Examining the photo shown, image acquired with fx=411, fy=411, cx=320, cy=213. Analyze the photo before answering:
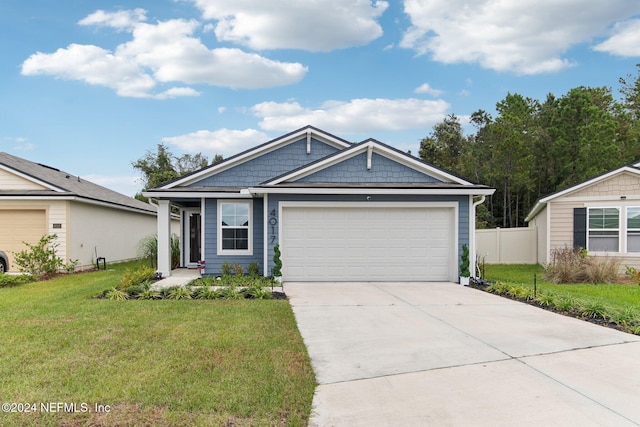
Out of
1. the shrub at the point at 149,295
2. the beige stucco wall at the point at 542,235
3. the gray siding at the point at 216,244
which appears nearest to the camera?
the shrub at the point at 149,295

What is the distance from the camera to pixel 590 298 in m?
8.97

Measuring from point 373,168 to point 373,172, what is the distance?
0.40 feet

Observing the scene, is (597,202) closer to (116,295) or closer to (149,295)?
(149,295)

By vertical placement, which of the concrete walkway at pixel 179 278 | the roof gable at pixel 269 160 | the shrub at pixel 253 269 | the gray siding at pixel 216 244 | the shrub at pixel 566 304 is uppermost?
the roof gable at pixel 269 160

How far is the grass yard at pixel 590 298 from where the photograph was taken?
6914mm

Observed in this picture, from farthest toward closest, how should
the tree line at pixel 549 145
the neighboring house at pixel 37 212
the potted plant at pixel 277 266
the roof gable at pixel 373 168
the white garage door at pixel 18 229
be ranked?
1. the tree line at pixel 549 145
2. the white garage door at pixel 18 229
3. the neighboring house at pixel 37 212
4. the roof gable at pixel 373 168
5. the potted plant at pixel 277 266

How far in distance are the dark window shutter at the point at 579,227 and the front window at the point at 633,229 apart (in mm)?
1236

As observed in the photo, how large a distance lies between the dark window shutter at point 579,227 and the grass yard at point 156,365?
37.8 feet

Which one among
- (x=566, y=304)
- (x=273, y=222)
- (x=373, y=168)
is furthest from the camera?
(x=373, y=168)

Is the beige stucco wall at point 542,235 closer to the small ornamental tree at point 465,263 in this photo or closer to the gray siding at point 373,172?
the small ornamental tree at point 465,263

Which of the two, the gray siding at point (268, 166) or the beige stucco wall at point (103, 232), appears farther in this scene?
the beige stucco wall at point (103, 232)

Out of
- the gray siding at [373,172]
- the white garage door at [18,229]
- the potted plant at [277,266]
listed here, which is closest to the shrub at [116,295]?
the potted plant at [277,266]

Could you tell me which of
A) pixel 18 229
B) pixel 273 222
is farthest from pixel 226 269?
pixel 18 229

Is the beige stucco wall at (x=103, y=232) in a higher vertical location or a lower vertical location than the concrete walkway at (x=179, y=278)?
higher
